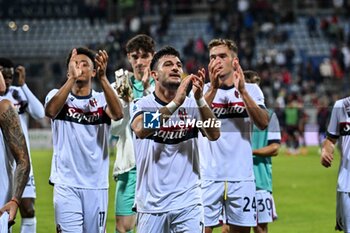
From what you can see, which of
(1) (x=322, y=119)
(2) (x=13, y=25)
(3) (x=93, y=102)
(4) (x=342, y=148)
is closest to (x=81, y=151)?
(3) (x=93, y=102)

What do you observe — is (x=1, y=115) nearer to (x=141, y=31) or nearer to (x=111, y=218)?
(x=111, y=218)

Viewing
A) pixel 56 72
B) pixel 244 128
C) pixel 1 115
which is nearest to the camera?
pixel 1 115

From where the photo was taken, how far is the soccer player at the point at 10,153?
247 inches

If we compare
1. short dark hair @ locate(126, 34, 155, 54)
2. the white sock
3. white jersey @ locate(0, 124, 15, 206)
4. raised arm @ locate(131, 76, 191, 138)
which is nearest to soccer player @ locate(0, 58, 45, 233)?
the white sock

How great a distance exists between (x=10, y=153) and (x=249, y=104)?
129 inches

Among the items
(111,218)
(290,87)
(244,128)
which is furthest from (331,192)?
(290,87)

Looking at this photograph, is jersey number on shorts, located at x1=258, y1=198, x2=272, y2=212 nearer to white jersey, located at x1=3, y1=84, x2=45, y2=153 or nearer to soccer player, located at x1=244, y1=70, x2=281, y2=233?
soccer player, located at x1=244, y1=70, x2=281, y2=233

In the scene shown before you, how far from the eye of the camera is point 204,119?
25.2 feet

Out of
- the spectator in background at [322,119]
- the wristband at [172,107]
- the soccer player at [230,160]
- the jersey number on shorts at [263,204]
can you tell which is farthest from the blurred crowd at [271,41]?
the wristband at [172,107]

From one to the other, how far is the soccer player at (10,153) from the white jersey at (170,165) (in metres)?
1.63

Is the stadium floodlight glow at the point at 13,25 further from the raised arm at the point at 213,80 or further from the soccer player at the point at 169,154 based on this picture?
the soccer player at the point at 169,154

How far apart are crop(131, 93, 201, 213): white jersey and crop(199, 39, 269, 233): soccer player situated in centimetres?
162

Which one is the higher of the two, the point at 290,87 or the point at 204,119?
the point at 204,119

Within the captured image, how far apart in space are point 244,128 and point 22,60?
31434 millimetres
